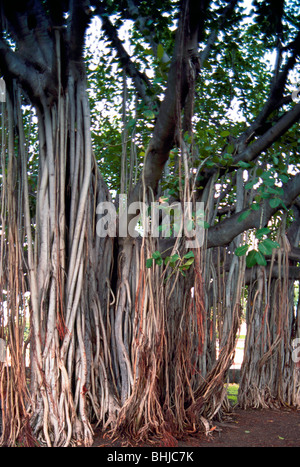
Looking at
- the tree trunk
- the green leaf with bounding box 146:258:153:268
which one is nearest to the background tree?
the green leaf with bounding box 146:258:153:268

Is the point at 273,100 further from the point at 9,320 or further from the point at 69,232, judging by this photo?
the point at 9,320

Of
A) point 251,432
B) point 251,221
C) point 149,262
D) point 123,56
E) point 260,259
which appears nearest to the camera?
point 260,259

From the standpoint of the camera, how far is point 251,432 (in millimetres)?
3279

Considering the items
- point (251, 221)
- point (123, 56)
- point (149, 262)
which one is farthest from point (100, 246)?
point (123, 56)

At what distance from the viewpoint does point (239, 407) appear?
430 cm

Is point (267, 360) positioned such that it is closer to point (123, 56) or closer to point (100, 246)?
point (100, 246)

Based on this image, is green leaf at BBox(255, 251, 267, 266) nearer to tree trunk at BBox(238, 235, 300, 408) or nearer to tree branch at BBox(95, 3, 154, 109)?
tree branch at BBox(95, 3, 154, 109)

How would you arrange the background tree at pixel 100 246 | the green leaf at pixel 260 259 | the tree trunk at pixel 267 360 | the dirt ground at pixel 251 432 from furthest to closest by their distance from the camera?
1. the tree trunk at pixel 267 360
2. the dirt ground at pixel 251 432
3. the background tree at pixel 100 246
4. the green leaf at pixel 260 259

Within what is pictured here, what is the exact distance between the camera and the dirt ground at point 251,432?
2.86 metres

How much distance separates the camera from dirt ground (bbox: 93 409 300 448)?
2863mm

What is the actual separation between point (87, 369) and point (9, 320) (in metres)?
0.51

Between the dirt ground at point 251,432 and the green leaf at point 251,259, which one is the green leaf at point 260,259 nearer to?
the green leaf at point 251,259

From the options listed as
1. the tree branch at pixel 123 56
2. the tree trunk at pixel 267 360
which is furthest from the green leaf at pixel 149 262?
the tree trunk at pixel 267 360

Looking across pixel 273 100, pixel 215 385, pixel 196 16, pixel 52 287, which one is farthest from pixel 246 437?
pixel 196 16
